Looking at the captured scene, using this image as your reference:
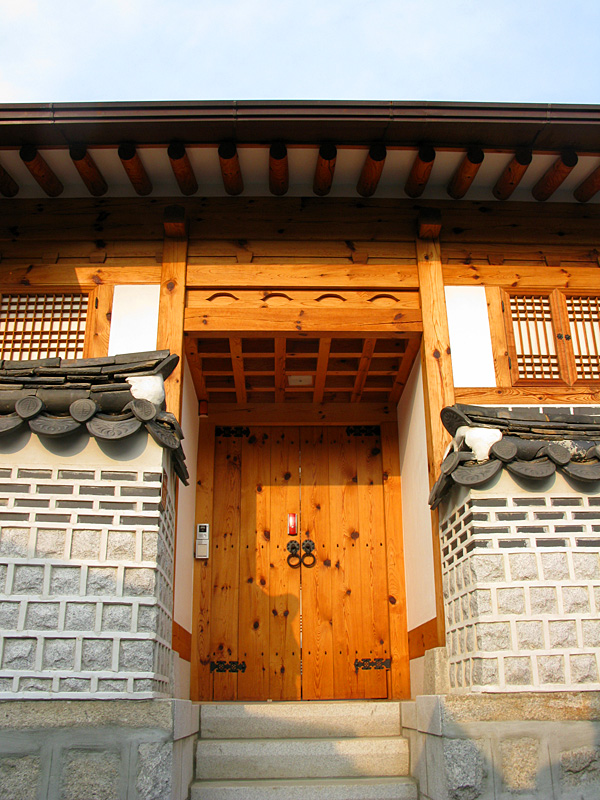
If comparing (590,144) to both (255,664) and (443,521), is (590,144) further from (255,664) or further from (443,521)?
(255,664)

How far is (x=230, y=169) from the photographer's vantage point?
5664 millimetres

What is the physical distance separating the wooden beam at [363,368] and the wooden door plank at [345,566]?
416mm

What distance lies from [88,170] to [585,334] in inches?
163

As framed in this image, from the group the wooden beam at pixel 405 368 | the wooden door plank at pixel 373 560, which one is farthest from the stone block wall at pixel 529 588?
the wooden door plank at pixel 373 560

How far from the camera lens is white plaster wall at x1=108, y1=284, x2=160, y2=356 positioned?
5562 millimetres

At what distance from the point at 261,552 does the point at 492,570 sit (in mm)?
2827

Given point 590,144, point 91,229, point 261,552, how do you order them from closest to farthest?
point 590,144, point 91,229, point 261,552

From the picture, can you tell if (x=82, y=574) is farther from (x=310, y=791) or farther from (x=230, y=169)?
(x=230, y=169)

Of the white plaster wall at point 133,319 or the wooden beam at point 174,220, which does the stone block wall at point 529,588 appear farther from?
the wooden beam at point 174,220

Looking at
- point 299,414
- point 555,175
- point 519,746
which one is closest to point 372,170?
point 555,175

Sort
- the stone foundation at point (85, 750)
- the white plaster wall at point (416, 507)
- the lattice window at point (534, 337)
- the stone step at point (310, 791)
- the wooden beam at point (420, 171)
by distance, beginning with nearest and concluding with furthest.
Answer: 1. the stone foundation at point (85, 750)
2. the stone step at point (310, 791)
3. the wooden beam at point (420, 171)
4. the white plaster wall at point (416, 507)
5. the lattice window at point (534, 337)

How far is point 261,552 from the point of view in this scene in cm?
657

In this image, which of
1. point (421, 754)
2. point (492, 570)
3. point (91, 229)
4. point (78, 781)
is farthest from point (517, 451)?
point (91, 229)

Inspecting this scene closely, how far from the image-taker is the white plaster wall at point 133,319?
5562mm
